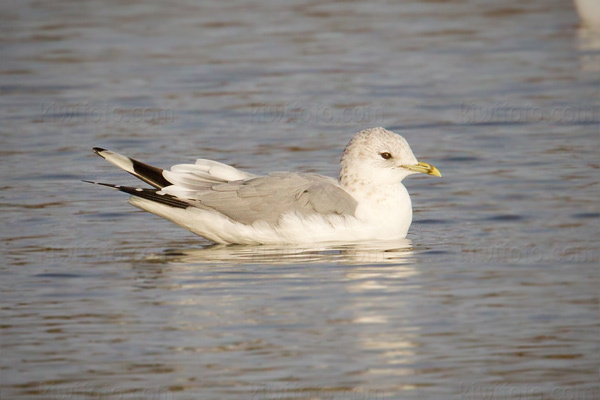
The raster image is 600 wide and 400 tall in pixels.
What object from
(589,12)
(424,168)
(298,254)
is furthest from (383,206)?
(589,12)

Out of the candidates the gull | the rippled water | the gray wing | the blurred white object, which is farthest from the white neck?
the blurred white object

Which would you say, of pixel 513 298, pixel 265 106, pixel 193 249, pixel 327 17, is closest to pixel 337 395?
pixel 513 298

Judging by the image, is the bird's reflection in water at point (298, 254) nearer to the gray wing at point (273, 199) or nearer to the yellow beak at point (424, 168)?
the gray wing at point (273, 199)

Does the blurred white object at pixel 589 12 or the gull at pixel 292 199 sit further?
the blurred white object at pixel 589 12

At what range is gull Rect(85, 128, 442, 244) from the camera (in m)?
10.2

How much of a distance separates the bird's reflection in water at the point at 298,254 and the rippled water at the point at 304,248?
3cm

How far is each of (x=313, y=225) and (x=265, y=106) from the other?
6.16 meters

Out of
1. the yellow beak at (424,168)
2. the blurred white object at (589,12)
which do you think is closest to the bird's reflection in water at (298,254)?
the yellow beak at (424,168)

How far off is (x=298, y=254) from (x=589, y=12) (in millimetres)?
11472

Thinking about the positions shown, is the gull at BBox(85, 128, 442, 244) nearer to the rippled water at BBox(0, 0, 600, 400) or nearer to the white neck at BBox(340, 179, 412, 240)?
the white neck at BBox(340, 179, 412, 240)

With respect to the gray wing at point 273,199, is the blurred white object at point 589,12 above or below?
above

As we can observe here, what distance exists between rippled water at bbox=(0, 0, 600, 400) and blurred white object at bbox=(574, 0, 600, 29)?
168 millimetres

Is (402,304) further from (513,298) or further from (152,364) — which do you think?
(152,364)

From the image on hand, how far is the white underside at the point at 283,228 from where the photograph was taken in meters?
10.1
